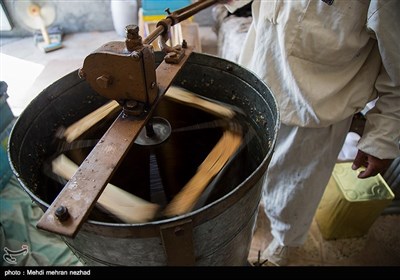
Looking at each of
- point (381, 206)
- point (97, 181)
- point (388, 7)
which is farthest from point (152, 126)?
point (381, 206)

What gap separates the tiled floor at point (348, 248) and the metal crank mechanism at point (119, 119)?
1.26 m

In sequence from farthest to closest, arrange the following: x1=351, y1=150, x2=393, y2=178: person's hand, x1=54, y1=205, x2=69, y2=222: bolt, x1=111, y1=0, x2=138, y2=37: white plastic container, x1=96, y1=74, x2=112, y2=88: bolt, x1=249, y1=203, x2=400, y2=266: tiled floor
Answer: x1=111, y1=0, x2=138, y2=37: white plastic container, x1=249, y1=203, x2=400, y2=266: tiled floor, x1=351, y1=150, x2=393, y2=178: person's hand, x1=96, y1=74, x2=112, y2=88: bolt, x1=54, y1=205, x2=69, y2=222: bolt

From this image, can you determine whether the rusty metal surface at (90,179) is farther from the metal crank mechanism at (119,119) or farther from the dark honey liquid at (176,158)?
the dark honey liquid at (176,158)

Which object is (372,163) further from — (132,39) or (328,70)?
(132,39)

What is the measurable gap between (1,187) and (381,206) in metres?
2.20

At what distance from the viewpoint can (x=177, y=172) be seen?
2.96 ft

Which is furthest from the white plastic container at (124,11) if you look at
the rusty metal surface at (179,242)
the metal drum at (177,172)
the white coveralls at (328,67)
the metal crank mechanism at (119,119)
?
the rusty metal surface at (179,242)

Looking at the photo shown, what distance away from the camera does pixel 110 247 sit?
21.5 inches

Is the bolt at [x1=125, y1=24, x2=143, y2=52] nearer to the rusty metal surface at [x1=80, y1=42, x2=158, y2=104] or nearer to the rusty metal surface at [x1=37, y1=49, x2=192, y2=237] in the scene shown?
the rusty metal surface at [x1=80, y1=42, x2=158, y2=104]

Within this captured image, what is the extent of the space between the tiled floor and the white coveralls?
728 mm

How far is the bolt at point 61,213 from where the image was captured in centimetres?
44

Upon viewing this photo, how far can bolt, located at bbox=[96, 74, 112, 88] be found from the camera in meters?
0.55

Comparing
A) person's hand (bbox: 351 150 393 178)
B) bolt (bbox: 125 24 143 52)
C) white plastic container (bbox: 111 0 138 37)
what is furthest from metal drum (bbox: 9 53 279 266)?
white plastic container (bbox: 111 0 138 37)
